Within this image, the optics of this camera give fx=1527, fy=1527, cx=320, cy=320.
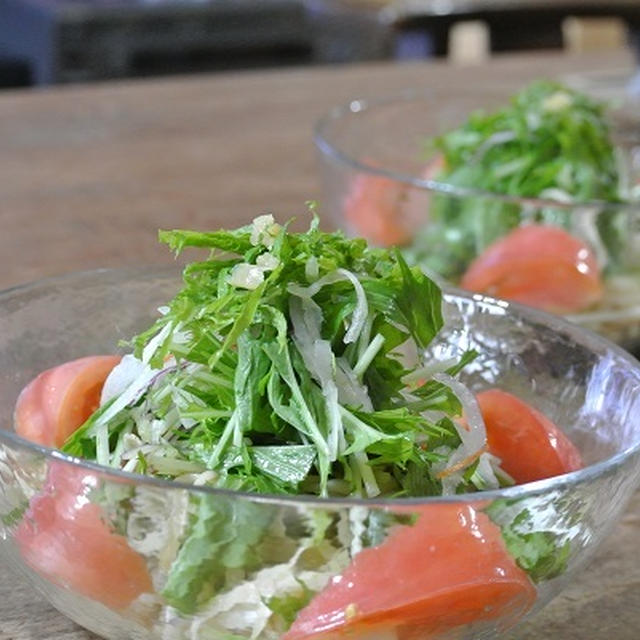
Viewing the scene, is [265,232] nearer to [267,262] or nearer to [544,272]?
[267,262]

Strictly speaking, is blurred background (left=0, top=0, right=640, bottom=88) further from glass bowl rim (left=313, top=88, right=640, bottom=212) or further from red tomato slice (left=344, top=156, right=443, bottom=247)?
red tomato slice (left=344, top=156, right=443, bottom=247)

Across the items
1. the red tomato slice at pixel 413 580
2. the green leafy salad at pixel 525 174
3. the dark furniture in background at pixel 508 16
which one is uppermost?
the red tomato slice at pixel 413 580

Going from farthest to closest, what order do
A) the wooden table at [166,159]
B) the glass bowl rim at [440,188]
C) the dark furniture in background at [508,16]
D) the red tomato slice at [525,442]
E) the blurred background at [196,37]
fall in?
the blurred background at [196,37]
the dark furniture in background at [508,16]
the wooden table at [166,159]
the glass bowl rim at [440,188]
the red tomato slice at [525,442]

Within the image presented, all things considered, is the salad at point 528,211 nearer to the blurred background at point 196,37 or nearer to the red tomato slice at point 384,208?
the red tomato slice at point 384,208

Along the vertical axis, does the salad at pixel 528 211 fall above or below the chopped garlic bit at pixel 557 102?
below

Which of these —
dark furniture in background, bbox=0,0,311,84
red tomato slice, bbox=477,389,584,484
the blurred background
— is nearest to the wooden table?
red tomato slice, bbox=477,389,584,484

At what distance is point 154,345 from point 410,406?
0.42ft

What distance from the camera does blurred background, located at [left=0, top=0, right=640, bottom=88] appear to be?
11.0 feet

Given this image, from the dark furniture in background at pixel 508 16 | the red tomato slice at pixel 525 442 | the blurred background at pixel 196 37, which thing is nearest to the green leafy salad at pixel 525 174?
the red tomato slice at pixel 525 442

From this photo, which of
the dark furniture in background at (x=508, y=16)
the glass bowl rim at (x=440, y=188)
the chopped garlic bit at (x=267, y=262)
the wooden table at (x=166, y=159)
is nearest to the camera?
the chopped garlic bit at (x=267, y=262)

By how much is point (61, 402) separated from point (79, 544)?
0.49 feet

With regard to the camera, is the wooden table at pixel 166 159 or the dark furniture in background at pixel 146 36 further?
the dark furniture in background at pixel 146 36

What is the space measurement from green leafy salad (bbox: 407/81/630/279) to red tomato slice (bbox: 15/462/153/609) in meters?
0.64

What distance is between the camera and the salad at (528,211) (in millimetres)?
1229
